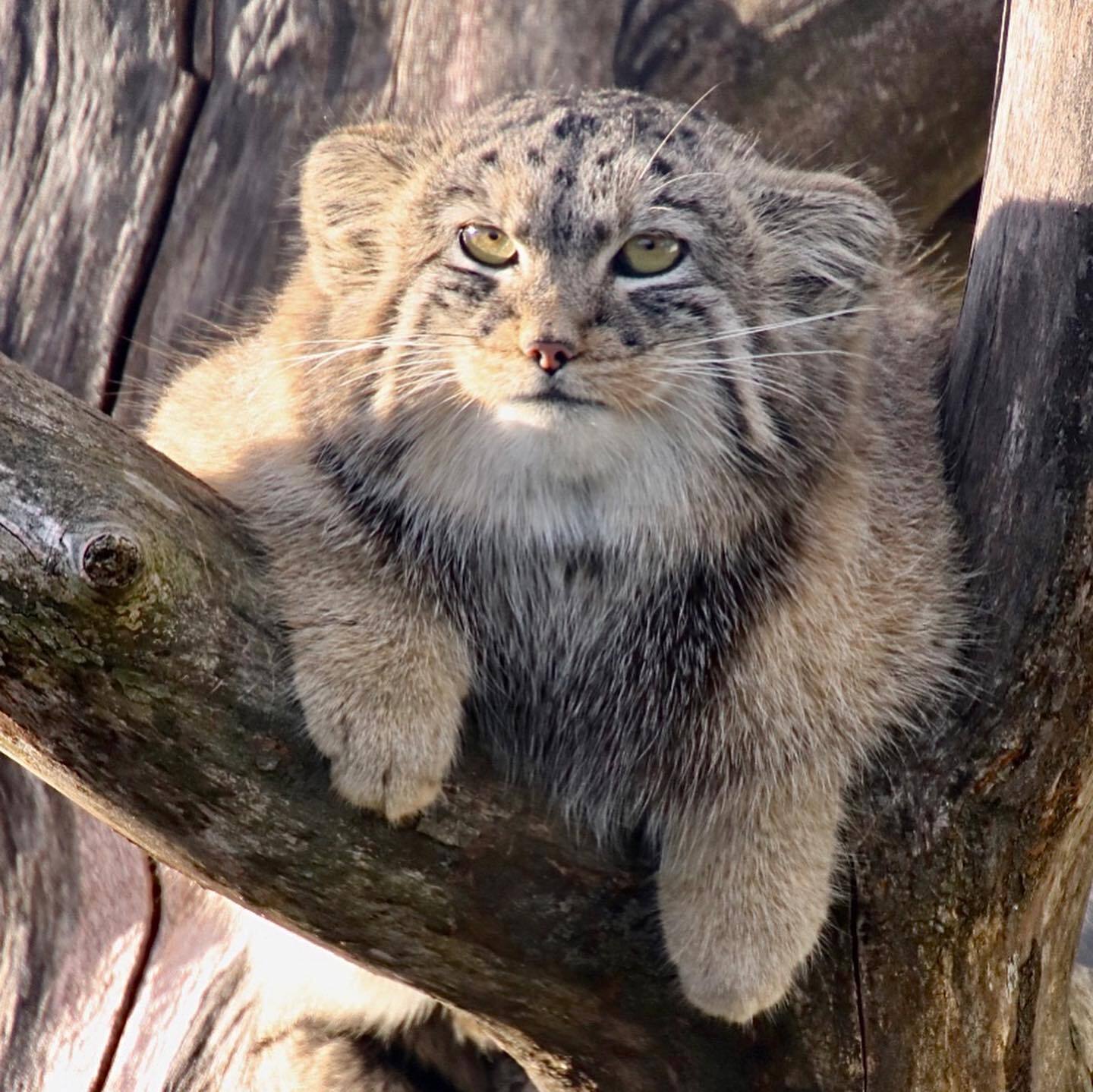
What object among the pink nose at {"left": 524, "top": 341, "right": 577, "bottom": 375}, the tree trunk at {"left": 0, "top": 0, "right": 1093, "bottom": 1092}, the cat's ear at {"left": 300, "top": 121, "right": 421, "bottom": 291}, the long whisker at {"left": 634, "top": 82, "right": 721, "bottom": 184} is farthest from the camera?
the cat's ear at {"left": 300, "top": 121, "right": 421, "bottom": 291}

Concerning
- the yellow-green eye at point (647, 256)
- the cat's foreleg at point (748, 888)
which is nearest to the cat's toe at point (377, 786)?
the cat's foreleg at point (748, 888)

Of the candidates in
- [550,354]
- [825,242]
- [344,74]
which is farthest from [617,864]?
[344,74]

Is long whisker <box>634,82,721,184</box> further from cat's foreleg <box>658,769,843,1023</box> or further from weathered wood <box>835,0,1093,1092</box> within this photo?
cat's foreleg <box>658,769,843,1023</box>

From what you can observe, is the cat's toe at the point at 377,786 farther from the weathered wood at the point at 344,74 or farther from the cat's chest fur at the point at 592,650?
the weathered wood at the point at 344,74

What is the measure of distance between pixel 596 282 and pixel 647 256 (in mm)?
136

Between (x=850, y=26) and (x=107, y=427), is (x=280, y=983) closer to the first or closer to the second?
(x=107, y=427)

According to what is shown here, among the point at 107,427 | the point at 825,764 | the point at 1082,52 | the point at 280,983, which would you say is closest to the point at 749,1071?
the point at 825,764

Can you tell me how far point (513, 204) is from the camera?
2863 mm

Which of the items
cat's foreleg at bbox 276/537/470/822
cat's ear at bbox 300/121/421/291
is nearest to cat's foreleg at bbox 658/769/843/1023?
cat's foreleg at bbox 276/537/470/822

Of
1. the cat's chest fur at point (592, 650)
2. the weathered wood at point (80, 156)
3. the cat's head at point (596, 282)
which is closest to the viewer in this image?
the cat's head at point (596, 282)

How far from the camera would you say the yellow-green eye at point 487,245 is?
2.88 m

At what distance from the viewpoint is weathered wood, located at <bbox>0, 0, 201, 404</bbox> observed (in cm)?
400

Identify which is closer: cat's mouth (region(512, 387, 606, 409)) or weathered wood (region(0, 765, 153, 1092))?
cat's mouth (region(512, 387, 606, 409))

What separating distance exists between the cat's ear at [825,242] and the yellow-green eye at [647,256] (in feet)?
1.05
